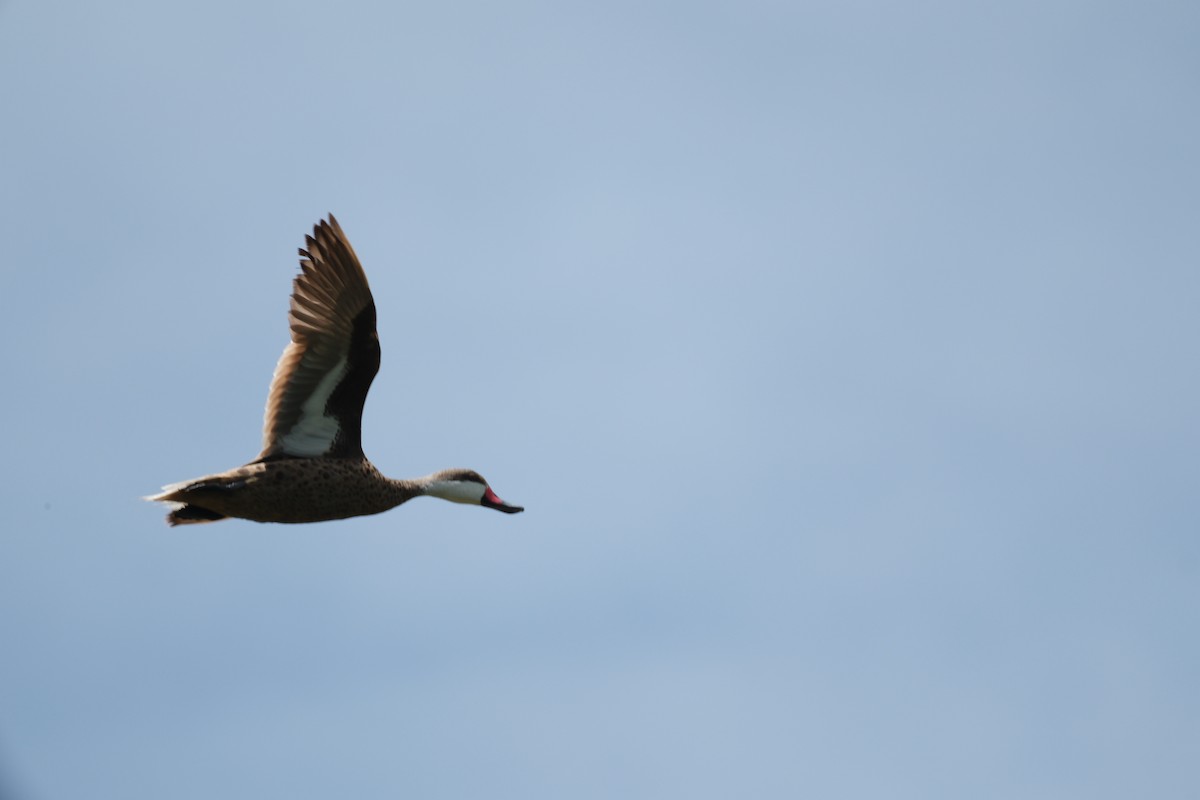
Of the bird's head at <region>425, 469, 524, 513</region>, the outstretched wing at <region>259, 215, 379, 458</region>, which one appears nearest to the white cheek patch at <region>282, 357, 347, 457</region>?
the outstretched wing at <region>259, 215, 379, 458</region>

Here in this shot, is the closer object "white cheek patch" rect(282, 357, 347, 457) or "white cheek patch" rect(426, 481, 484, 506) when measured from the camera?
"white cheek patch" rect(282, 357, 347, 457)

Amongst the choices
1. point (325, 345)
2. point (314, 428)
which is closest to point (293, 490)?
point (314, 428)

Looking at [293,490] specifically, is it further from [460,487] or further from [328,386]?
[460,487]

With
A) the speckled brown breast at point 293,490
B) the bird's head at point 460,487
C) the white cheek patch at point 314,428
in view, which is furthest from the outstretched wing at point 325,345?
the bird's head at point 460,487

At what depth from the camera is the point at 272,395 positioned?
1570 centimetres

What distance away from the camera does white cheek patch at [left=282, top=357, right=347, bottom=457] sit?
15602 millimetres

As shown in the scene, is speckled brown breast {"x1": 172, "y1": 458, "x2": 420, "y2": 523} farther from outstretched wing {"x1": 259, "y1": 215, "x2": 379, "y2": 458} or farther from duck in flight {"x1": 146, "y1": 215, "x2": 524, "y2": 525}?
outstretched wing {"x1": 259, "y1": 215, "x2": 379, "y2": 458}

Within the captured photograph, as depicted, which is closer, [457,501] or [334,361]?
[334,361]

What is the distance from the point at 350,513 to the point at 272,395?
60.3 inches

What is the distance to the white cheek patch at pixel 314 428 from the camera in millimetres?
15602

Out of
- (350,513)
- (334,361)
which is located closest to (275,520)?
(350,513)

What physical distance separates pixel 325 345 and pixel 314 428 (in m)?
0.90

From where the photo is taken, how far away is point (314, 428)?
15.7 m

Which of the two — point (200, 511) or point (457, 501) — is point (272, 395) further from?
point (457, 501)
